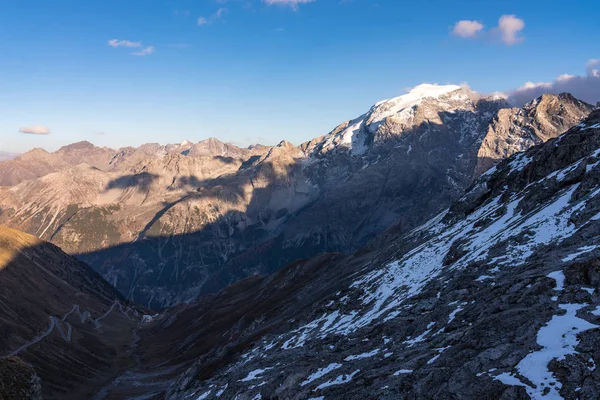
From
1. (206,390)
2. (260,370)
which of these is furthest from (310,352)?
(206,390)

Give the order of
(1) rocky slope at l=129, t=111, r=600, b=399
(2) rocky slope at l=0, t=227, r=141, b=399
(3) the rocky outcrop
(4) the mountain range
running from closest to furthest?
(1) rocky slope at l=129, t=111, r=600, b=399 → (4) the mountain range → (3) the rocky outcrop → (2) rocky slope at l=0, t=227, r=141, b=399

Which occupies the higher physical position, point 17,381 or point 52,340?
point 17,381

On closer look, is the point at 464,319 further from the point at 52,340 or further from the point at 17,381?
the point at 52,340

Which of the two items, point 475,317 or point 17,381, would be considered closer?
point 475,317

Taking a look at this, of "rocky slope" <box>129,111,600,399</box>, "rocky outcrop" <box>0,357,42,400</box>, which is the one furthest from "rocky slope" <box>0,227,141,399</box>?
"rocky slope" <box>129,111,600,399</box>

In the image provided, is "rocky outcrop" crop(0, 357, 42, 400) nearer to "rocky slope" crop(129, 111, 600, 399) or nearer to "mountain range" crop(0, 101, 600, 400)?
"mountain range" crop(0, 101, 600, 400)

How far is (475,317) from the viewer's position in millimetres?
33906

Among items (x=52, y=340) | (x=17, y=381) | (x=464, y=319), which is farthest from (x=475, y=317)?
(x=52, y=340)

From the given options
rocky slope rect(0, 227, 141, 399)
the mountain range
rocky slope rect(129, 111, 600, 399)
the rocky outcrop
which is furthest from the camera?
rocky slope rect(0, 227, 141, 399)

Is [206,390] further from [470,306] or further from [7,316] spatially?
[7,316]

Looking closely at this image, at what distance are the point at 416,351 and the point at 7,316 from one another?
486ft

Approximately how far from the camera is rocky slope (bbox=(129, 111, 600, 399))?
76.6 feet

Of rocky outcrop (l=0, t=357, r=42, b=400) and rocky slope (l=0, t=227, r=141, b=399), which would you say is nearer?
rocky outcrop (l=0, t=357, r=42, b=400)

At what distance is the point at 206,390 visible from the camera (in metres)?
55.4
